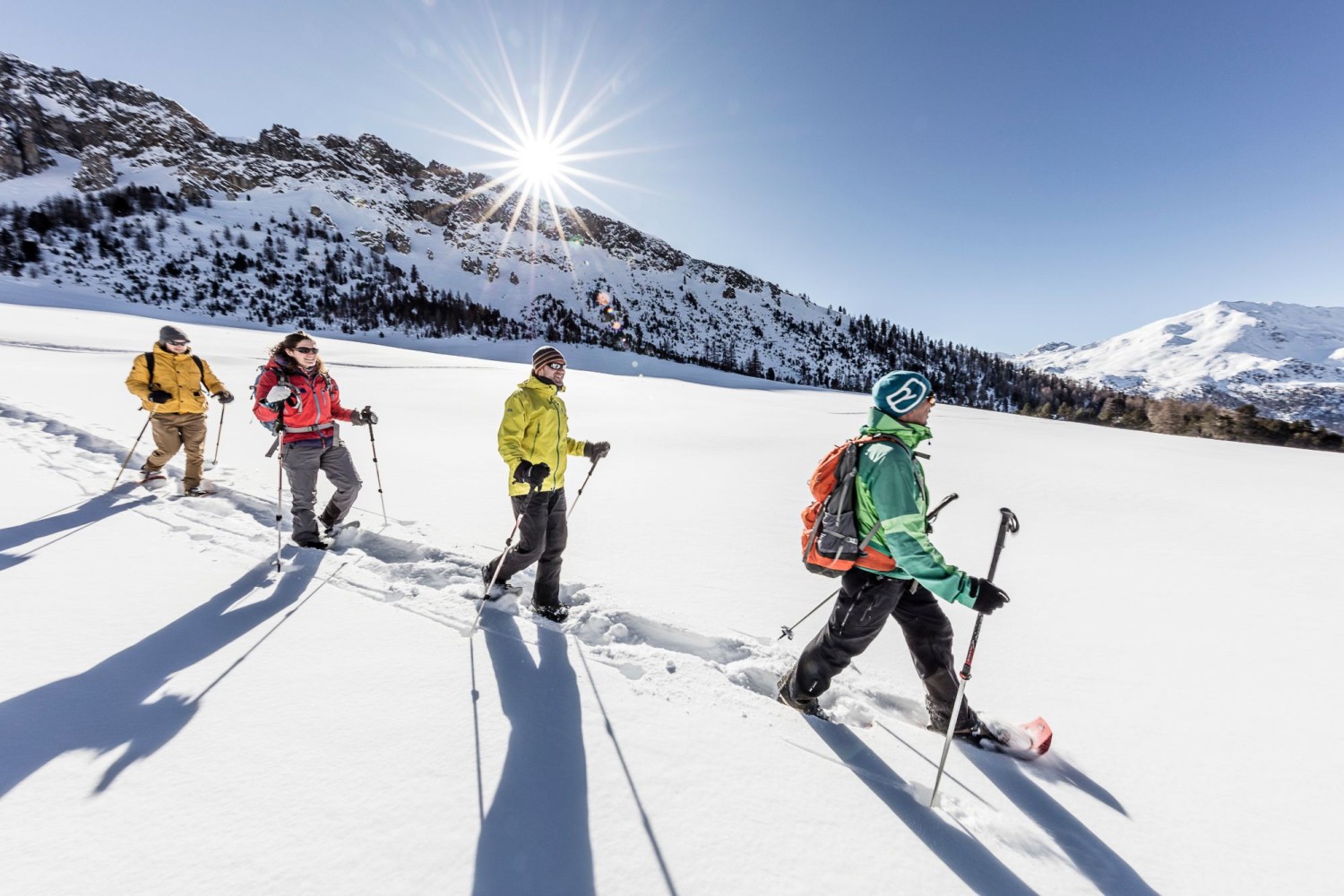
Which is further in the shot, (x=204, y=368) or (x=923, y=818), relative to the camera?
(x=204, y=368)

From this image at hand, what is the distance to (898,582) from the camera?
2.77 metres

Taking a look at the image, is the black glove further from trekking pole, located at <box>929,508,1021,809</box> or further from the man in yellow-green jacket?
the man in yellow-green jacket

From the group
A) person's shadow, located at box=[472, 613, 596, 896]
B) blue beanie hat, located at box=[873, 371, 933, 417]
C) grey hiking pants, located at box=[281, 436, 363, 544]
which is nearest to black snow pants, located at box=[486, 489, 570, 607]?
person's shadow, located at box=[472, 613, 596, 896]

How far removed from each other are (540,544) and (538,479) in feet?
1.83

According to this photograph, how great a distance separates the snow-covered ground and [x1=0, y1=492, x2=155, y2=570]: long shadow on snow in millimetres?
38

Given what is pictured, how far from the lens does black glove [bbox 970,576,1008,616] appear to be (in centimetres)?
228

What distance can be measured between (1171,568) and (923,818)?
4815 millimetres

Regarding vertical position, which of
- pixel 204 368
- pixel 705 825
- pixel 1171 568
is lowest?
pixel 705 825

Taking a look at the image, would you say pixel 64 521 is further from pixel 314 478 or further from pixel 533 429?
pixel 533 429

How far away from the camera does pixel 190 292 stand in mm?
82500

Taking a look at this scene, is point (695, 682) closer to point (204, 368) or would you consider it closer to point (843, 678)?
point (843, 678)

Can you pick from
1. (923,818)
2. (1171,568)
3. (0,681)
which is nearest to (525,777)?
(923,818)

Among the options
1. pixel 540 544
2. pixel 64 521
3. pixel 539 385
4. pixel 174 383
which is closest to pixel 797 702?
pixel 540 544

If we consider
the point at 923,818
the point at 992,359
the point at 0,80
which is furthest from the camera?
the point at 992,359
